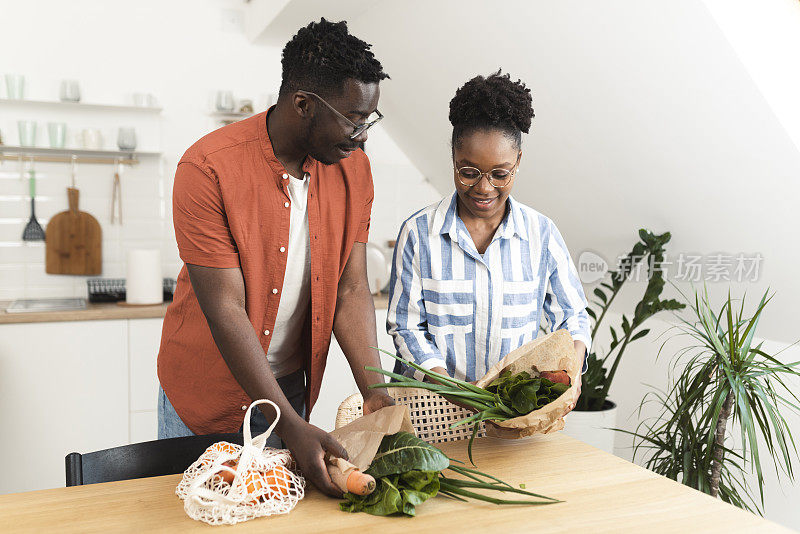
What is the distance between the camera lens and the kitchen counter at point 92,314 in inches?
117

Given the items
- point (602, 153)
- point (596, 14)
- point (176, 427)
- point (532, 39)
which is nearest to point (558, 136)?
point (602, 153)

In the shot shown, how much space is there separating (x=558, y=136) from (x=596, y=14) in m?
0.67

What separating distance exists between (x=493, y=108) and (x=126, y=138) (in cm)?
247

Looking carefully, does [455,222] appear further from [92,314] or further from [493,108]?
[92,314]

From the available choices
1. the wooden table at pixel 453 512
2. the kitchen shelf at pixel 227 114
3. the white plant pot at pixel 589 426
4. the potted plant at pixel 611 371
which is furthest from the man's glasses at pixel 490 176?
the kitchen shelf at pixel 227 114

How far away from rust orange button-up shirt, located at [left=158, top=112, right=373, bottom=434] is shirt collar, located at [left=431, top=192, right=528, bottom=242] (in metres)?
0.18

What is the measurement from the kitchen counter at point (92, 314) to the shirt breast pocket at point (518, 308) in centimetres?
189

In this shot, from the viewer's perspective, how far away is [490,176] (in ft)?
5.23

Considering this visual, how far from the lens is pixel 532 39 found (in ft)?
8.03

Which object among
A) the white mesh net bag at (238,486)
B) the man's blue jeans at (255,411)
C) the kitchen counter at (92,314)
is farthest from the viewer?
the kitchen counter at (92,314)

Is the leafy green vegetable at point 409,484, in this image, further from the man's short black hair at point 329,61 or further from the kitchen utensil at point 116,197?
the kitchen utensil at point 116,197

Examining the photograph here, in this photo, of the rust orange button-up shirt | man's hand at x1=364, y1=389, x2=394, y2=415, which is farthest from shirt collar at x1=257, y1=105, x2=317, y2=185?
man's hand at x1=364, y1=389, x2=394, y2=415

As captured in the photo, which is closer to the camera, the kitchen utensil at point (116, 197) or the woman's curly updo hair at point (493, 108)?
the woman's curly updo hair at point (493, 108)

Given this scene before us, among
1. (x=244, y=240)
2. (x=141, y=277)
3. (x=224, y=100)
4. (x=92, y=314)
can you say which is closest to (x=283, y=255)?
(x=244, y=240)
